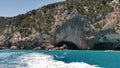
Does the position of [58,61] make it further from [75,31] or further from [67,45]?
[67,45]

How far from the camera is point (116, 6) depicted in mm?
104062

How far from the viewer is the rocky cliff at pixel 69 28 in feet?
318

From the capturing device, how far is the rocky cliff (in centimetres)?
9695

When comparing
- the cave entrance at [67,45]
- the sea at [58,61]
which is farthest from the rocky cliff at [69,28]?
the sea at [58,61]

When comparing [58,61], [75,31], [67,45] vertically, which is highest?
[75,31]

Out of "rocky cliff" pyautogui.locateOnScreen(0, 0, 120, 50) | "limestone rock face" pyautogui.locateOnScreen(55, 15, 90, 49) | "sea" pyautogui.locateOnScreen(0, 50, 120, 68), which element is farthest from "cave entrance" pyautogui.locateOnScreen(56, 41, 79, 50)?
"sea" pyautogui.locateOnScreen(0, 50, 120, 68)

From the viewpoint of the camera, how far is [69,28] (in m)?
106

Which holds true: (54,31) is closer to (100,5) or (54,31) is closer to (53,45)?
(53,45)

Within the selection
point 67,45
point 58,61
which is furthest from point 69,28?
point 58,61

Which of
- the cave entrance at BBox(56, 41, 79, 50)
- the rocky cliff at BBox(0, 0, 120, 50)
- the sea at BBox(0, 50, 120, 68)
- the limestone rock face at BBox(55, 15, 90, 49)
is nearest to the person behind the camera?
the sea at BBox(0, 50, 120, 68)

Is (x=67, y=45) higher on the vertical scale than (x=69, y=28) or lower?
lower

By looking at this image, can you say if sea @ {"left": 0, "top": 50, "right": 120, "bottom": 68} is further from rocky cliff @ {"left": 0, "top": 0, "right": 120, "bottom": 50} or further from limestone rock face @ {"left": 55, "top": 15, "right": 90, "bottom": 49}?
limestone rock face @ {"left": 55, "top": 15, "right": 90, "bottom": 49}

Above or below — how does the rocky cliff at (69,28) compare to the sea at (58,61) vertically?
above

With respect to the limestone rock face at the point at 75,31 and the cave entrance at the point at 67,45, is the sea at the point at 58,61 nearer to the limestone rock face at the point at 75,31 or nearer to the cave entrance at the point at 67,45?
the limestone rock face at the point at 75,31
